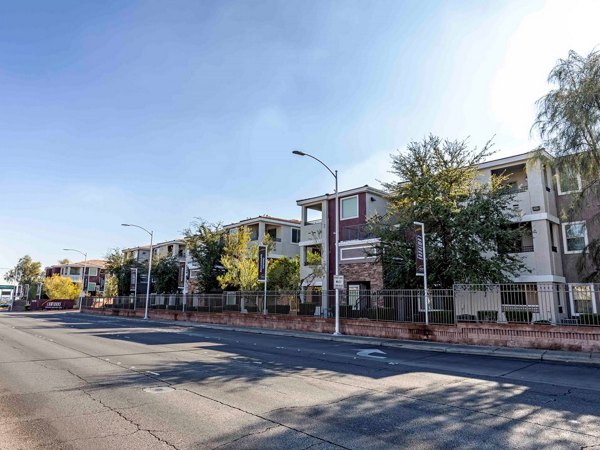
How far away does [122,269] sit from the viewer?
205ft

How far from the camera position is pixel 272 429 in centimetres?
590

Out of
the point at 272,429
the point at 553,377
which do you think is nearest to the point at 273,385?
the point at 272,429

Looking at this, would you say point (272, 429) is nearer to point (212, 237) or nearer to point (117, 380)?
point (117, 380)

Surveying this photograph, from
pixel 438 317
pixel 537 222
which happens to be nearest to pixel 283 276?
pixel 438 317

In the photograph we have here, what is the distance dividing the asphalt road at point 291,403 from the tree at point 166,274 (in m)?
40.8

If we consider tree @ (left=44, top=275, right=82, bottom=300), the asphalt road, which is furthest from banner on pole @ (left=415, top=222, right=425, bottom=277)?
tree @ (left=44, top=275, right=82, bottom=300)

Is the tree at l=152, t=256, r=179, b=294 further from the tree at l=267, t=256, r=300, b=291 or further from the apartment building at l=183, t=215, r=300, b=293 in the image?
the tree at l=267, t=256, r=300, b=291

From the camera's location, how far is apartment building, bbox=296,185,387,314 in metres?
31.4

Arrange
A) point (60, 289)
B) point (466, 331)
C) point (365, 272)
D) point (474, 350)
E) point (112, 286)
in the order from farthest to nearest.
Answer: point (60, 289)
point (112, 286)
point (365, 272)
point (466, 331)
point (474, 350)

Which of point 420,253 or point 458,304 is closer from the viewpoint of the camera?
point 458,304

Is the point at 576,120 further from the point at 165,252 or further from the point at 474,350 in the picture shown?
the point at 165,252

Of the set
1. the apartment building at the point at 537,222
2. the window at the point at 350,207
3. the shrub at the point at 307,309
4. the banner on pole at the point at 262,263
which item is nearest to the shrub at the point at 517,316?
the apartment building at the point at 537,222

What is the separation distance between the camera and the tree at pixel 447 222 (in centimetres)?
2155

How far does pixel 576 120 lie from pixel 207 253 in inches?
1292
